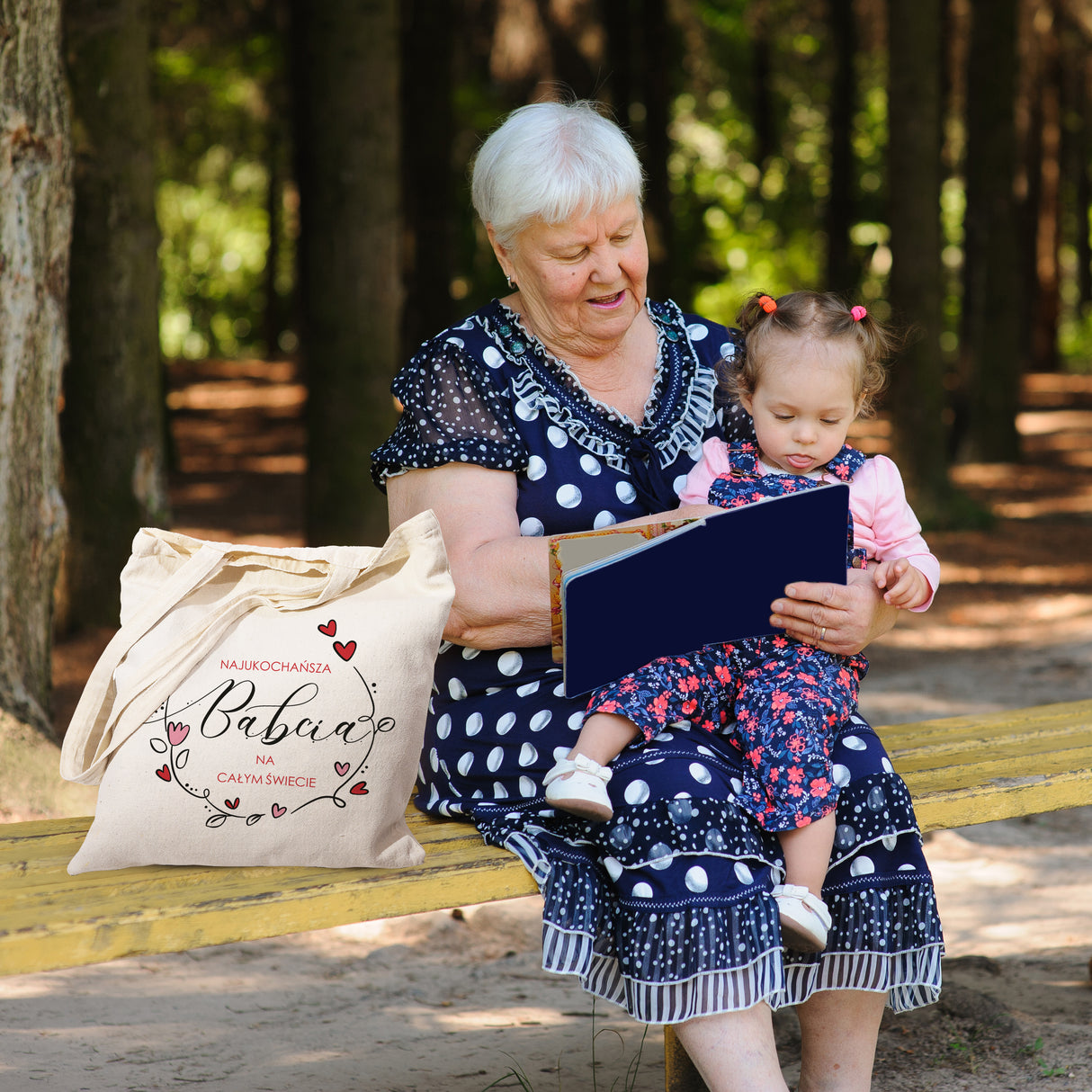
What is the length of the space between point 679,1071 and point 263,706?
46.9 inches

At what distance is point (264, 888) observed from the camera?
85.7 inches

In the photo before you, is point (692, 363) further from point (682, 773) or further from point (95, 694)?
point (95, 694)

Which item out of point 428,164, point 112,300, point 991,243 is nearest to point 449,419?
point 112,300

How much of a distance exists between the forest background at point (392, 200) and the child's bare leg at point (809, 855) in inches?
47.3

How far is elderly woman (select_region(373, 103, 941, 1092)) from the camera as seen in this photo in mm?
2252

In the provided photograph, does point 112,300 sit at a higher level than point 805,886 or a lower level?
higher

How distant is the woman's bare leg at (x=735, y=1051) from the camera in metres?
2.17

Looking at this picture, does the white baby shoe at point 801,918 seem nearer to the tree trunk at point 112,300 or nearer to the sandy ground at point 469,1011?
the sandy ground at point 469,1011

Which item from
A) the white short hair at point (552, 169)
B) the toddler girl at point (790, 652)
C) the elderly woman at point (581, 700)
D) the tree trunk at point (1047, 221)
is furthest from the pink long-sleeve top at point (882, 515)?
the tree trunk at point (1047, 221)

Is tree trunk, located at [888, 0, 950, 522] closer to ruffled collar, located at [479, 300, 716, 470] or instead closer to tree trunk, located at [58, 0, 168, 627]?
tree trunk, located at [58, 0, 168, 627]

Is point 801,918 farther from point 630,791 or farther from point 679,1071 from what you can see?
point 679,1071

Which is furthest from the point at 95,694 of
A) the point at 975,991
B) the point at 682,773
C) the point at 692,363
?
the point at 975,991

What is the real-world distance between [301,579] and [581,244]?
966 millimetres

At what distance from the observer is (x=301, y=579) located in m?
2.31
